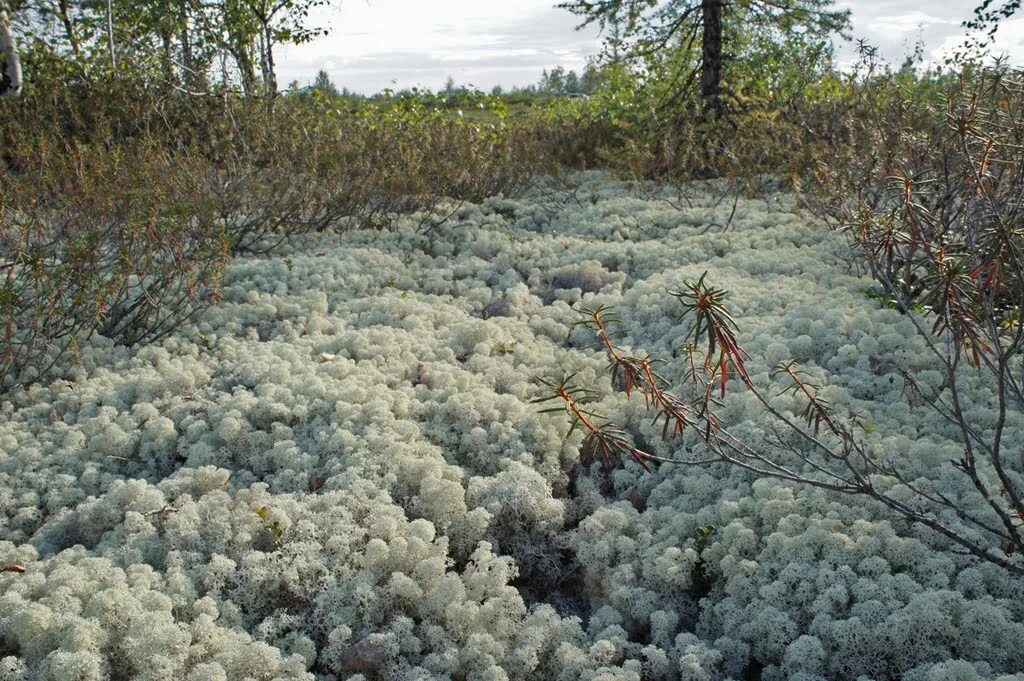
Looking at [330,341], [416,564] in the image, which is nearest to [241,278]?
[330,341]

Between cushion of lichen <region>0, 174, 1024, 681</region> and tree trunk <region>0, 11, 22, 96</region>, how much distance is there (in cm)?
263

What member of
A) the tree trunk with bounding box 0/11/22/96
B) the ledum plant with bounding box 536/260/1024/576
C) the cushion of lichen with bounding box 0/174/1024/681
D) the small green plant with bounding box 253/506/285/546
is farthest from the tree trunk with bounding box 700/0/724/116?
the small green plant with bounding box 253/506/285/546

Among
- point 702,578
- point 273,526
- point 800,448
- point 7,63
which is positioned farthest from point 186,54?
point 702,578

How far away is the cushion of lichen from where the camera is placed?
3.02 metres

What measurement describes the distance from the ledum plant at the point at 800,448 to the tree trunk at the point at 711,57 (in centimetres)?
713

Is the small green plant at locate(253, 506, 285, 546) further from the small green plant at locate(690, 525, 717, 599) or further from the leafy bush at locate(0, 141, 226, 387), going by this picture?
the leafy bush at locate(0, 141, 226, 387)

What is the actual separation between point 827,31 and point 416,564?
9835 millimetres

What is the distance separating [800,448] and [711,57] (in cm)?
802

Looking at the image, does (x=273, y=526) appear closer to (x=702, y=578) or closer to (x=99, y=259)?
(x=702, y=578)

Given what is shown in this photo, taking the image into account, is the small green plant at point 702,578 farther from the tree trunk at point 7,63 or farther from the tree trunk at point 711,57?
the tree trunk at point 711,57

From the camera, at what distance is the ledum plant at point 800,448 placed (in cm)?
282

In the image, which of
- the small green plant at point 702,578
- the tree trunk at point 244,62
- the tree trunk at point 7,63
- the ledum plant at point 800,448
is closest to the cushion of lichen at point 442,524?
the small green plant at point 702,578

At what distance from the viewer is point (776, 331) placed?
5.10 meters

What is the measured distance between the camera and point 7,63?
6336 millimetres
